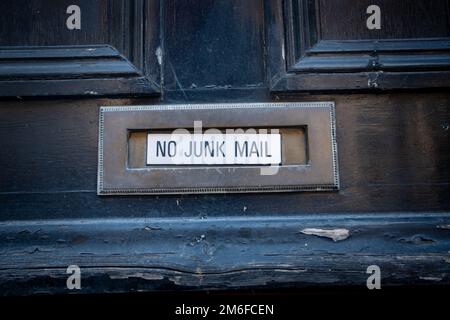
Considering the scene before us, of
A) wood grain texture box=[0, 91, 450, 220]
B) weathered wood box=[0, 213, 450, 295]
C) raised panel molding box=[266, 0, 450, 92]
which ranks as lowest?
weathered wood box=[0, 213, 450, 295]

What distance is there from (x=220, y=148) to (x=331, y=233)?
10.0 inches

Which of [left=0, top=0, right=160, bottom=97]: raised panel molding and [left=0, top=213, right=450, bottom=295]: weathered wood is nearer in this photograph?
[left=0, top=213, right=450, bottom=295]: weathered wood

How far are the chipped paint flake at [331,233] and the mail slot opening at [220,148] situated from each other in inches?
5.0

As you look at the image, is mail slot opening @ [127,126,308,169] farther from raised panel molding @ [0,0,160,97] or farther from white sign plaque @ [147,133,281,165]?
raised panel molding @ [0,0,160,97]

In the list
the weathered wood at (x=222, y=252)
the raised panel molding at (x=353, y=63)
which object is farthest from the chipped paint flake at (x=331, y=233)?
the raised panel molding at (x=353, y=63)

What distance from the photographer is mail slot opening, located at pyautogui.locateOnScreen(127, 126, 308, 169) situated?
922 mm

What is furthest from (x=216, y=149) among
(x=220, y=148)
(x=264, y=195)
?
(x=264, y=195)

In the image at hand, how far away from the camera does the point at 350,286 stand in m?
0.85

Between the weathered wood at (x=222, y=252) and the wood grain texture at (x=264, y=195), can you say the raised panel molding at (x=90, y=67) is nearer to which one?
the wood grain texture at (x=264, y=195)

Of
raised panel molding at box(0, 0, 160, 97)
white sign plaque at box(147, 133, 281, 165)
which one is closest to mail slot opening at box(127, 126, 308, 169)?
white sign plaque at box(147, 133, 281, 165)

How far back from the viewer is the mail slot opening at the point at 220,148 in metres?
0.92

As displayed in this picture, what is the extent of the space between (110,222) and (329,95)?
1.58 feet

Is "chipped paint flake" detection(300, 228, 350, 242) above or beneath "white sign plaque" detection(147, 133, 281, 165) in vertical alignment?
beneath

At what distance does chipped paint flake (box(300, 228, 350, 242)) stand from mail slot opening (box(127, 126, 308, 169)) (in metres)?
0.13
